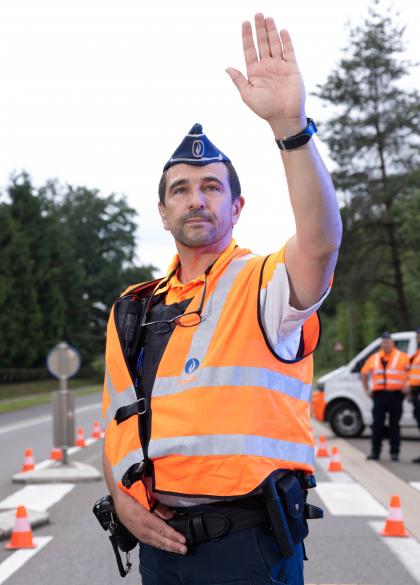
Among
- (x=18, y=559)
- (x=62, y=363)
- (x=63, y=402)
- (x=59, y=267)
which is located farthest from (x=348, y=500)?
(x=59, y=267)

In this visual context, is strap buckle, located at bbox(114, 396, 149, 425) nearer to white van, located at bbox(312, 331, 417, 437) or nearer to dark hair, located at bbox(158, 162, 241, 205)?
dark hair, located at bbox(158, 162, 241, 205)

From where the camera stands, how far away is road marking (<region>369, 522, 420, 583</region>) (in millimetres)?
6719

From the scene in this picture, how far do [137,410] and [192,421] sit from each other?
0.24m

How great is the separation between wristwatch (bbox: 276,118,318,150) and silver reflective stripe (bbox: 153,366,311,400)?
24.7 inches

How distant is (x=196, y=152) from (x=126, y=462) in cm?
100

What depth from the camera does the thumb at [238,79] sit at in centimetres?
260

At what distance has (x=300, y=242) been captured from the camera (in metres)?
2.56

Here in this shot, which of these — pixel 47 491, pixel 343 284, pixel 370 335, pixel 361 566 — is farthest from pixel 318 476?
pixel 370 335

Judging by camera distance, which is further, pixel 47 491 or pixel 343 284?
pixel 343 284

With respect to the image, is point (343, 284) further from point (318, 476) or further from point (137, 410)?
point (137, 410)

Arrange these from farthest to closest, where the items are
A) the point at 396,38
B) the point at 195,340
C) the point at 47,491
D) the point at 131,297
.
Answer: the point at 396,38 → the point at 47,491 → the point at 131,297 → the point at 195,340

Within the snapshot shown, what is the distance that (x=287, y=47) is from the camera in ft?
8.27

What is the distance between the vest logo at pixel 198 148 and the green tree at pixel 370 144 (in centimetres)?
3887

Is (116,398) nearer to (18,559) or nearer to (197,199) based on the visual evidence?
(197,199)
